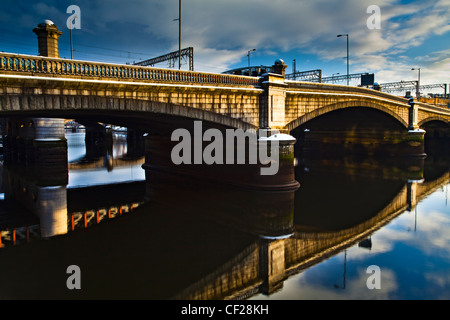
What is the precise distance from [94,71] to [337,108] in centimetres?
1930

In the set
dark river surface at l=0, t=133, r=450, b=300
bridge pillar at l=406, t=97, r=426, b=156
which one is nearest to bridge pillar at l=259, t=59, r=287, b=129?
dark river surface at l=0, t=133, r=450, b=300

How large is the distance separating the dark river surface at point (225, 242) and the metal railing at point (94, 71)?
6.13 m

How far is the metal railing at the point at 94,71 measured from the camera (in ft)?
37.9

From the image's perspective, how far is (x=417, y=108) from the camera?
3900 centimetres

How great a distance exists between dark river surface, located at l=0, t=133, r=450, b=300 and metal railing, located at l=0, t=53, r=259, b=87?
6.13 meters

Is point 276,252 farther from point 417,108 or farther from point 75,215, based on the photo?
point 417,108

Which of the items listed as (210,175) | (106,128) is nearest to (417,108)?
(210,175)

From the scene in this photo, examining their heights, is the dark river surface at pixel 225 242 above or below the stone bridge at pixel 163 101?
below

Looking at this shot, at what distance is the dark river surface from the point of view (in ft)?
28.0
